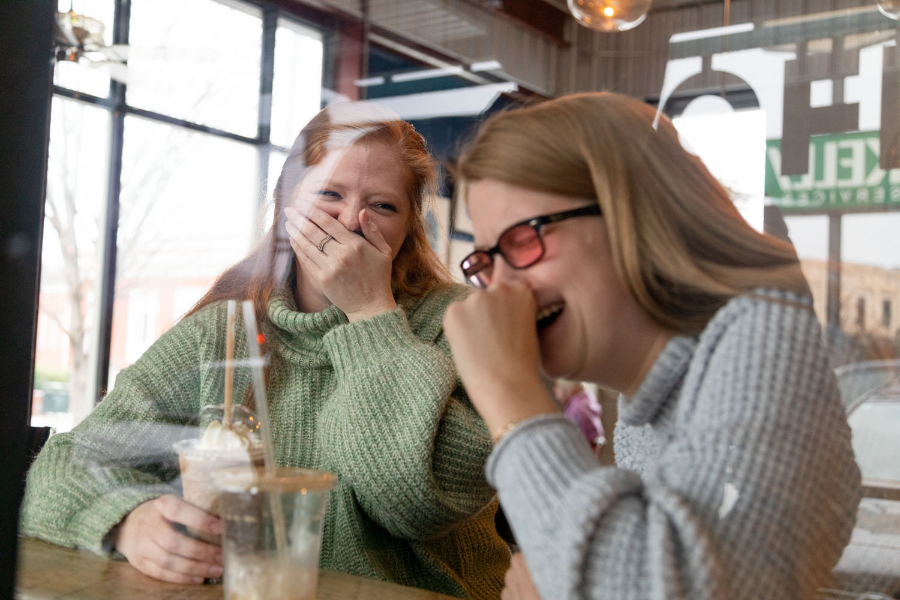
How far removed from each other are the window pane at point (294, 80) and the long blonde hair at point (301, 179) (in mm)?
17

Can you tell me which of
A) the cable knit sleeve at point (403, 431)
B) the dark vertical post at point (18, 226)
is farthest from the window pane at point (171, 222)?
the dark vertical post at point (18, 226)

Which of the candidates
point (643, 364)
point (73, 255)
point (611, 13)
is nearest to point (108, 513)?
point (73, 255)

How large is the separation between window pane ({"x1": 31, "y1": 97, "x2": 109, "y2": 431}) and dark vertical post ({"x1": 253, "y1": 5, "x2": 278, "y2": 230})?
0.20m

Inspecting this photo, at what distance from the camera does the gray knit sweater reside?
0.59 m

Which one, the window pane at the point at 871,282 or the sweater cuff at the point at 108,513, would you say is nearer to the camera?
the window pane at the point at 871,282

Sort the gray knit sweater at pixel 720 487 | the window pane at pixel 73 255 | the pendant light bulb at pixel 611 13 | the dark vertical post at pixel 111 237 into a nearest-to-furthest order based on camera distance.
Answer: the gray knit sweater at pixel 720 487 < the pendant light bulb at pixel 611 13 < the window pane at pixel 73 255 < the dark vertical post at pixel 111 237

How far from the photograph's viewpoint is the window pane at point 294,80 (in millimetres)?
1103

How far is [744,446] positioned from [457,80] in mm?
576

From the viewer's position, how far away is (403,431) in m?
1.01

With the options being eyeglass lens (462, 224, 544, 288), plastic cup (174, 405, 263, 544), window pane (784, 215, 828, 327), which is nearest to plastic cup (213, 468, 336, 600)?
plastic cup (174, 405, 263, 544)

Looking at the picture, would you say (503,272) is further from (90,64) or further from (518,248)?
(90,64)

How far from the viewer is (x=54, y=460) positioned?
100 centimetres

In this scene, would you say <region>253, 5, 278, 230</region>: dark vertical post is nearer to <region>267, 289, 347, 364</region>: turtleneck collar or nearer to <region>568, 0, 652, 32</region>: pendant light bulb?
<region>267, 289, 347, 364</region>: turtleneck collar

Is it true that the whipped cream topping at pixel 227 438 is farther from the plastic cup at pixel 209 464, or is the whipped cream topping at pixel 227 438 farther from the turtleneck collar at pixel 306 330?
the turtleneck collar at pixel 306 330
